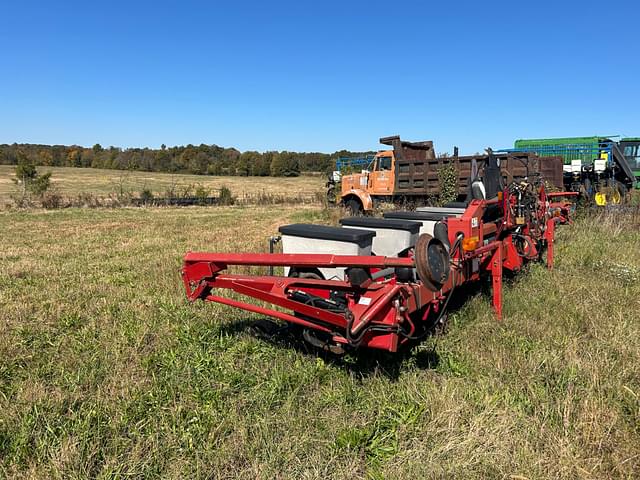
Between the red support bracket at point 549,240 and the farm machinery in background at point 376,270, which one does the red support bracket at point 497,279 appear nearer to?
the farm machinery in background at point 376,270

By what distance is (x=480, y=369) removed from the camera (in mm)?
3688

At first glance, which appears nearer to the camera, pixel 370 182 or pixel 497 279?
pixel 497 279

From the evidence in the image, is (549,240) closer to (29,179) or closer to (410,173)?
(410,173)

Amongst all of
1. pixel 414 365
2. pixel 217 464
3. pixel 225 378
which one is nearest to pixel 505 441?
pixel 414 365

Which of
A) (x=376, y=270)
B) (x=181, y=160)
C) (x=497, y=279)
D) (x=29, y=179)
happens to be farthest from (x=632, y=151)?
(x=181, y=160)

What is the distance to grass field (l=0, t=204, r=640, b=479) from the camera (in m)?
2.65

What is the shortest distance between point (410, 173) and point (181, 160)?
211 ft

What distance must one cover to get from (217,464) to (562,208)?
7.18m

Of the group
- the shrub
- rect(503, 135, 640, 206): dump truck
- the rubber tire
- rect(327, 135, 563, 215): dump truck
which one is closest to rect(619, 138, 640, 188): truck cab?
rect(503, 135, 640, 206): dump truck

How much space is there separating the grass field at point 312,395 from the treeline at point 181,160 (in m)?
62.5

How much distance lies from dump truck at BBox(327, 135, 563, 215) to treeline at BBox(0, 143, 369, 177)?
5095 cm

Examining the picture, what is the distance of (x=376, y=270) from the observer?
4230 millimetres

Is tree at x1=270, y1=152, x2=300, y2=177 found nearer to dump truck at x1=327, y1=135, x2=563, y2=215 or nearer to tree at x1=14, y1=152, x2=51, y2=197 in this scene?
tree at x1=14, y1=152, x2=51, y2=197

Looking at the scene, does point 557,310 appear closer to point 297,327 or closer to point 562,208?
point 297,327
